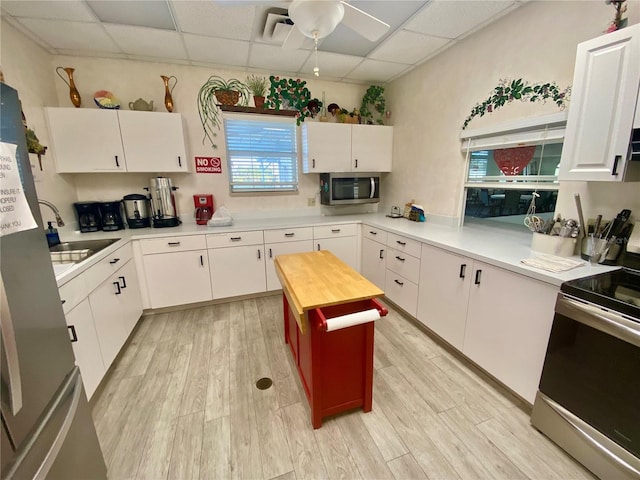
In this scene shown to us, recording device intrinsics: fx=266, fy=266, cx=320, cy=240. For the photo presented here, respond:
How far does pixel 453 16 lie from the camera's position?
2.14 metres

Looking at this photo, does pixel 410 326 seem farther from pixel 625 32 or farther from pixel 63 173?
pixel 63 173

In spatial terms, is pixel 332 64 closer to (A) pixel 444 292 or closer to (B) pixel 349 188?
(B) pixel 349 188

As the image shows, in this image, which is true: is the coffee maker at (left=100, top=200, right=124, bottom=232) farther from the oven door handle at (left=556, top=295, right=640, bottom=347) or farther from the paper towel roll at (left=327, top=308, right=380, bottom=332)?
the oven door handle at (left=556, top=295, right=640, bottom=347)

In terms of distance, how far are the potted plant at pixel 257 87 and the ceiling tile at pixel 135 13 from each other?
3.52 ft

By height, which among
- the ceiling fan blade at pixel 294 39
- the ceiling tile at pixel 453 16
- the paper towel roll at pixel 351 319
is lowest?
the paper towel roll at pixel 351 319

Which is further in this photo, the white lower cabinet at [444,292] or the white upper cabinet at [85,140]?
the white upper cabinet at [85,140]

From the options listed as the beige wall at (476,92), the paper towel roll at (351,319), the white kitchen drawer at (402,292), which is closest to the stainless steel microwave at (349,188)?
the beige wall at (476,92)

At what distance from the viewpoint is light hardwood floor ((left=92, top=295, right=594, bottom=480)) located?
135 cm

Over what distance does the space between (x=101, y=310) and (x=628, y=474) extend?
10.1ft

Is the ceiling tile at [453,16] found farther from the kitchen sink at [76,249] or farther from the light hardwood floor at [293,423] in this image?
the kitchen sink at [76,249]

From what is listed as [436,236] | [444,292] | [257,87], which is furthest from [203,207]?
[444,292]

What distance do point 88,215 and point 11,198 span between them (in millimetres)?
2391

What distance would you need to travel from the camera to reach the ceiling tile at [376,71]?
10.0 ft

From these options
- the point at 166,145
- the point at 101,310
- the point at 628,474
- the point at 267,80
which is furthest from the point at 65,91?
the point at 628,474
